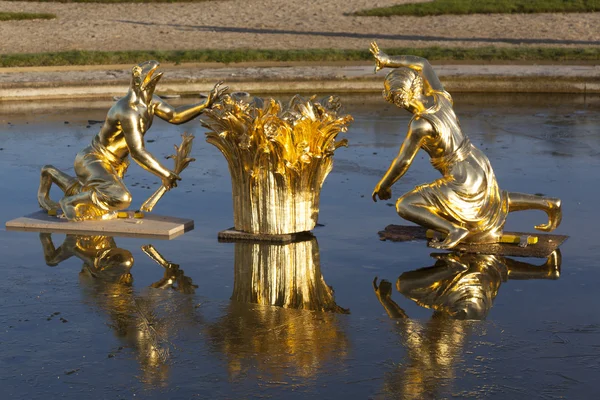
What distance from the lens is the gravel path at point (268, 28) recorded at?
25078 millimetres

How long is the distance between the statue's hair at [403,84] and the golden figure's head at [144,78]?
1.98 m

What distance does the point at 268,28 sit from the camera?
91.7 ft

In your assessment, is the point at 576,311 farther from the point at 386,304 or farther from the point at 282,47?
the point at 282,47

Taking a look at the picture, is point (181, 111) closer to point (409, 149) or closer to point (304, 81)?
point (409, 149)

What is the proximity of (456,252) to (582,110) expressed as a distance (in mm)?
7984

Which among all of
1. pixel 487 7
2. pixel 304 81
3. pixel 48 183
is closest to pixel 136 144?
pixel 48 183

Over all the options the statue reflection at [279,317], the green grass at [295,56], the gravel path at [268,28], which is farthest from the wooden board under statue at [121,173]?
the gravel path at [268,28]

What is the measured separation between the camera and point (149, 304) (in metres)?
7.88

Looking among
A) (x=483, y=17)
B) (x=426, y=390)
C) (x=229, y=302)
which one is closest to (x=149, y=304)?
(x=229, y=302)

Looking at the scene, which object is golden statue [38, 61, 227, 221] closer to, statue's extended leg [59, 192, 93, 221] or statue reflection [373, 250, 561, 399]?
statue's extended leg [59, 192, 93, 221]

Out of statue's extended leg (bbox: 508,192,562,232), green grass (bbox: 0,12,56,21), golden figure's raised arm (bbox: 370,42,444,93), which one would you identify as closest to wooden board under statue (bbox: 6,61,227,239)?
golden figure's raised arm (bbox: 370,42,444,93)

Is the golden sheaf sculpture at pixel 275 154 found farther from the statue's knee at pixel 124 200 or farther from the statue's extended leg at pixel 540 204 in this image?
the statue's extended leg at pixel 540 204

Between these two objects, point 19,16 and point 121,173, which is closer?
point 121,173

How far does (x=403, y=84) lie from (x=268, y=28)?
19.2 meters
